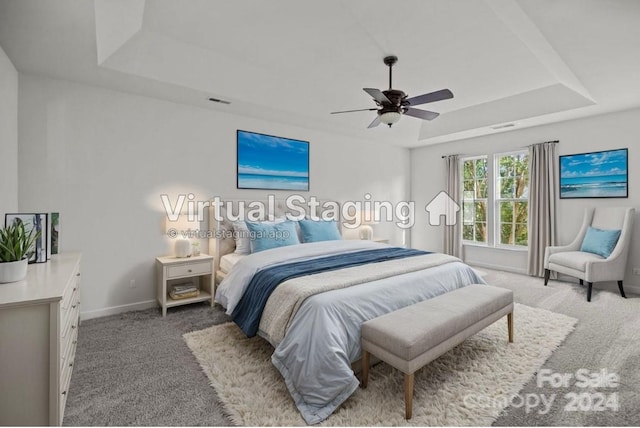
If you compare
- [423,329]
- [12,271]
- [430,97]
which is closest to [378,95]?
[430,97]

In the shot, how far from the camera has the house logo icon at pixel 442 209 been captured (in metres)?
5.83

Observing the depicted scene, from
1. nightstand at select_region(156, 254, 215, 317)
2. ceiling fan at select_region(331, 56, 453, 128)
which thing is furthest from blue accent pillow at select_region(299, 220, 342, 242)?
ceiling fan at select_region(331, 56, 453, 128)

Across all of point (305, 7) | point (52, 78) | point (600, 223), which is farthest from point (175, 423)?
point (600, 223)

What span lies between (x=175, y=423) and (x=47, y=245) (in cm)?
177

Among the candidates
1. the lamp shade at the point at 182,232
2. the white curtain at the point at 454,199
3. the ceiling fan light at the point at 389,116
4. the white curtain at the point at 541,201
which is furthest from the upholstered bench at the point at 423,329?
the white curtain at the point at 454,199

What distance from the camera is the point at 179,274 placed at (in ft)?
10.8

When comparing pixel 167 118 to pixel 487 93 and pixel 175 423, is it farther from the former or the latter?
pixel 487 93

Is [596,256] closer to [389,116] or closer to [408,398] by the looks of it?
[389,116]

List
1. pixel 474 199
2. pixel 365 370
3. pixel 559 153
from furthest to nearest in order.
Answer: pixel 474 199, pixel 559 153, pixel 365 370

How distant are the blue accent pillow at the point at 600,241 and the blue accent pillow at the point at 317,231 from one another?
335 centimetres

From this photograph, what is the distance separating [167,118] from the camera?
3.54m

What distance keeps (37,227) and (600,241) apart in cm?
602

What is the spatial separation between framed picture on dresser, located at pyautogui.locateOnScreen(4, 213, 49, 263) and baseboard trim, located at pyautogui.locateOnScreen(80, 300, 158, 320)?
41.9 inches

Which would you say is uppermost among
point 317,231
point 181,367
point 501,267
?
point 317,231
